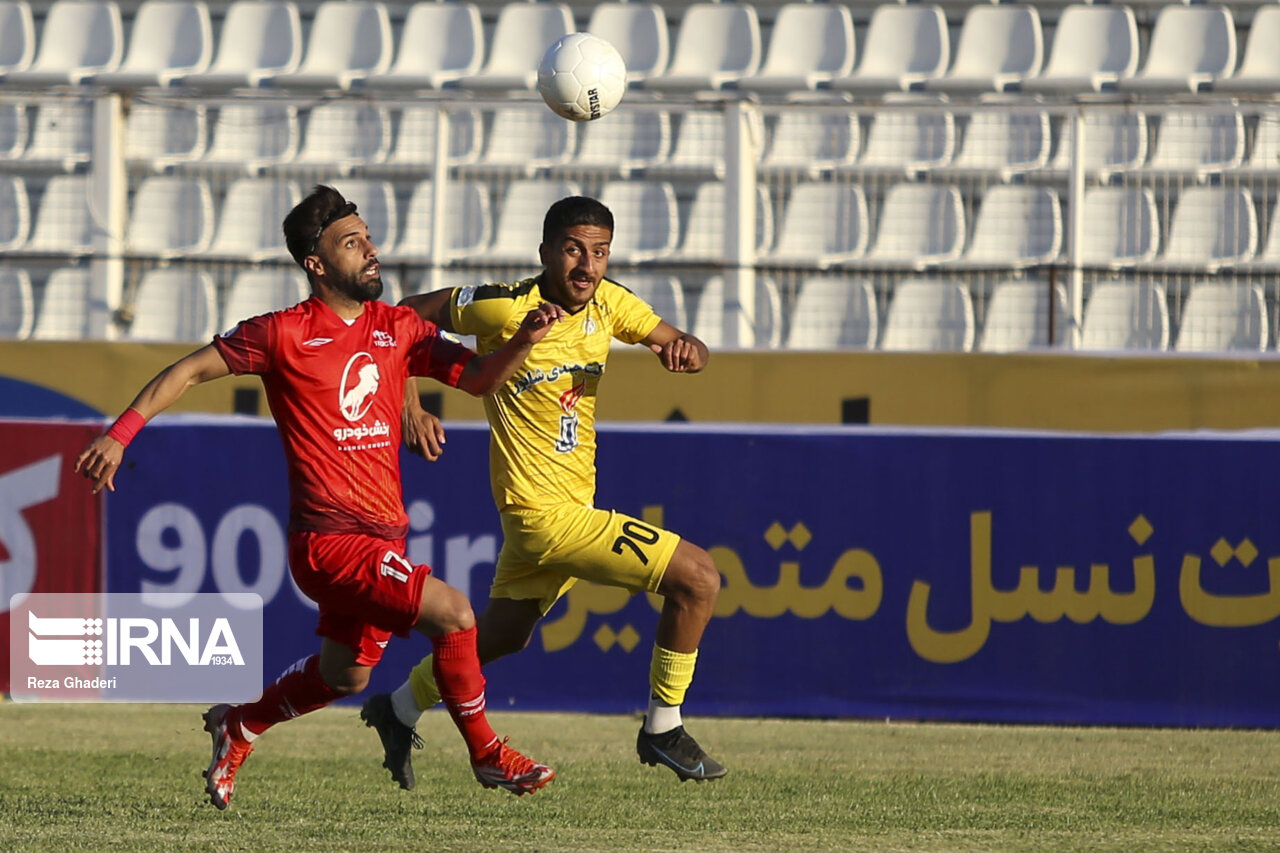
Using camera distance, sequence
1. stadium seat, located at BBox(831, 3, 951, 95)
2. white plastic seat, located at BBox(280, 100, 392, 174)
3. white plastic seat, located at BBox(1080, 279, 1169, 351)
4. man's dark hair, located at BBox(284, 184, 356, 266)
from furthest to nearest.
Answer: stadium seat, located at BBox(831, 3, 951, 95)
white plastic seat, located at BBox(280, 100, 392, 174)
white plastic seat, located at BBox(1080, 279, 1169, 351)
man's dark hair, located at BBox(284, 184, 356, 266)

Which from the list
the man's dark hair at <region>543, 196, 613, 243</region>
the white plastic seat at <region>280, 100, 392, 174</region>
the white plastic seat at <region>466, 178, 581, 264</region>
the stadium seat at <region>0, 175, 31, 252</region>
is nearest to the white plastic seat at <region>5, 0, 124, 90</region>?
the stadium seat at <region>0, 175, 31, 252</region>

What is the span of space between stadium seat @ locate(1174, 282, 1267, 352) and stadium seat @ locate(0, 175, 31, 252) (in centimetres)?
908

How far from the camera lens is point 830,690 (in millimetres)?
9805

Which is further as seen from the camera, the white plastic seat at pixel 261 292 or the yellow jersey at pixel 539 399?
the white plastic seat at pixel 261 292

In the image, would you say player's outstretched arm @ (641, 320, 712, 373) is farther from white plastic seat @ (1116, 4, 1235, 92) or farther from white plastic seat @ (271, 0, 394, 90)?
white plastic seat @ (271, 0, 394, 90)

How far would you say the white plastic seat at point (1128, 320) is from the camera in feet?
36.1

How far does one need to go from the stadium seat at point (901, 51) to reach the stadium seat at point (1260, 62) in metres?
2.38

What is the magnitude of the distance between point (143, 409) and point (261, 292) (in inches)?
291

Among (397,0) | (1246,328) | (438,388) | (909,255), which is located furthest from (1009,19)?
(438,388)

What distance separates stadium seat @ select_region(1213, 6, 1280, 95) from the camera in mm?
13766

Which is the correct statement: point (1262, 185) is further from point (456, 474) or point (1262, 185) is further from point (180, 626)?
point (180, 626)

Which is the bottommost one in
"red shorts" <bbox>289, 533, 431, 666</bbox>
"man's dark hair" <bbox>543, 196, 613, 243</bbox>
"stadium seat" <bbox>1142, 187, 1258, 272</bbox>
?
"red shorts" <bbox>289, 533, 431, 666</bbox>

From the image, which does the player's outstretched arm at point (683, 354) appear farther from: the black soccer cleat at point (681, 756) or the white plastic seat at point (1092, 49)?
the white plastic seat at point (1092, 49)

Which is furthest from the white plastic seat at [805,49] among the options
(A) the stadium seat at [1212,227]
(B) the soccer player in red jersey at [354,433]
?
(B) the soccer player in red jersey at [354,433]
